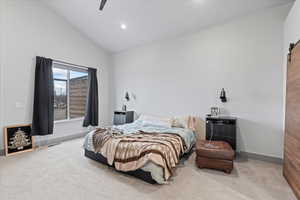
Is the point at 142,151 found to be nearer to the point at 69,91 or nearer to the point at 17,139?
the point at 17,139

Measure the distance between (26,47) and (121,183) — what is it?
388 cm

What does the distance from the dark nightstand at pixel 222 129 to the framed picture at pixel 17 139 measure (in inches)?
169

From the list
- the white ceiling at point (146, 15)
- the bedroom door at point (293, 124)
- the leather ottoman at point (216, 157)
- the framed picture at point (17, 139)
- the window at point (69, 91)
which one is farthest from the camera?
the window at point (69, 91)

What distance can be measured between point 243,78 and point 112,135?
3.04 metres

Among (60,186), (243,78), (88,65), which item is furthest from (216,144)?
(88,65)

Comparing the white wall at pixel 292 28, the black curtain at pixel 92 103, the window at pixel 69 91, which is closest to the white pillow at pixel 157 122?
the black curtain at pixel 92 103

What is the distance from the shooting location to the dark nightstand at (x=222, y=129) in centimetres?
315

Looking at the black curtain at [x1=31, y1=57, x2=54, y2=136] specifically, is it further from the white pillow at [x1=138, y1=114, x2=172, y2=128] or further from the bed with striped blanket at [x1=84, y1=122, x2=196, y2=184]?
the white pillow at [x1=138, y1=114, x2=172, y2=128]

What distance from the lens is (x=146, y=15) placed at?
143 inches

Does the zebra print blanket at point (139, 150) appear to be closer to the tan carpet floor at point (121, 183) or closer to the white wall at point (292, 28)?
the tan carpet floor at point (121, 183)

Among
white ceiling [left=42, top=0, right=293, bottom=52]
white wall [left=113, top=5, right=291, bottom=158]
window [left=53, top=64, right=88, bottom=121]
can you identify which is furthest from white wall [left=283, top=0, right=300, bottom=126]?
window [left=53, top=64, right=88, bottom=121]

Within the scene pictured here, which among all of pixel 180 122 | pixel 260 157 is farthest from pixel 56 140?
pixel 260 157

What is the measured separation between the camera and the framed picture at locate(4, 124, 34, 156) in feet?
11.1

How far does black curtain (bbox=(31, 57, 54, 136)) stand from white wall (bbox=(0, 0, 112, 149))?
0.13 m
